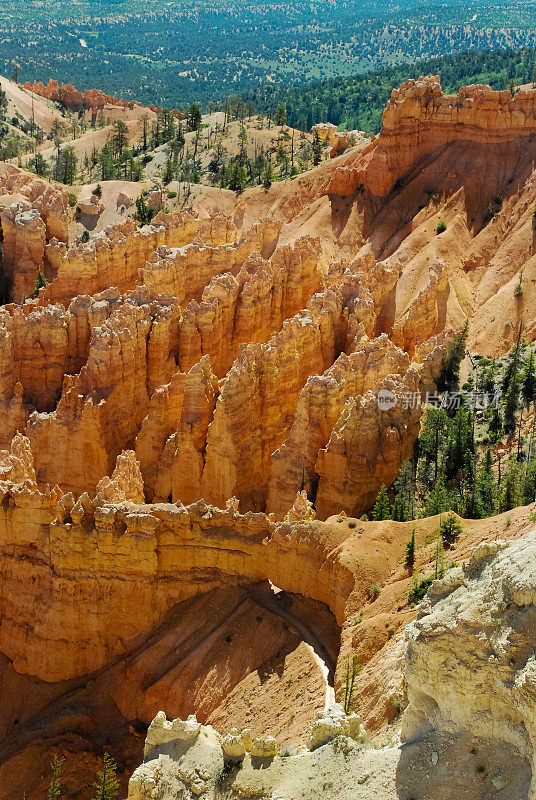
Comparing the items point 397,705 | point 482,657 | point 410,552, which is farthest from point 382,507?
point 482,657

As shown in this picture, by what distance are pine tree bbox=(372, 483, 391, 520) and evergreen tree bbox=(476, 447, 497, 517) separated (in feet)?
Answer: 10.1

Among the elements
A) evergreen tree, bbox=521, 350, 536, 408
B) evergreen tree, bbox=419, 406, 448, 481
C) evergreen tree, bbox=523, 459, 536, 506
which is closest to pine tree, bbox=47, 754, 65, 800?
evergreen tree, bbox=523, 459, 536, 506

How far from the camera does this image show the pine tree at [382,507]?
34.5 m

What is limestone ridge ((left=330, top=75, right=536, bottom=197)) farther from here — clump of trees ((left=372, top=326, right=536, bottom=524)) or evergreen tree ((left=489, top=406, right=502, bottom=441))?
evergreen tree ((left=489, top=406, right=502, bottom=441))

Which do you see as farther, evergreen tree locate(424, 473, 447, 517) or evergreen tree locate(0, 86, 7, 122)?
evergreen tree locate(0, 86, 7, 122)

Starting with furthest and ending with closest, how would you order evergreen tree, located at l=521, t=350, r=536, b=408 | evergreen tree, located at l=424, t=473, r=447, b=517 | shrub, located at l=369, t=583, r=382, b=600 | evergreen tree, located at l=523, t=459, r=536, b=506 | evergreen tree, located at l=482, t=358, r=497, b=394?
evergreen tree, located at l=482, t=358, r=497, b=394
evergreen tree, located at l=521, t=350, r=536, b=408
evergreen tree, located at l=424, t=473, r=447, b=517
evergreen tree, located at l=523, t=459, r=536, b=506
shrub, located at l=369, t=583, r=382, b=600

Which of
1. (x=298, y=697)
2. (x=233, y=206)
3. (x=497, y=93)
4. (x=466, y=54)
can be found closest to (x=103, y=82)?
(x=466, y=54)

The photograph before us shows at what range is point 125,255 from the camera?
59.8 m

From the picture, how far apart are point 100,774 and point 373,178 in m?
52.8

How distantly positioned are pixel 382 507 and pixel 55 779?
44.5 feet

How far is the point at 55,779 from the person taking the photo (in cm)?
2714

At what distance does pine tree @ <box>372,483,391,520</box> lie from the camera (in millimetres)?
34500

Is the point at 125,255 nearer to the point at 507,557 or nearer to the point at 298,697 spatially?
the point at 298,697

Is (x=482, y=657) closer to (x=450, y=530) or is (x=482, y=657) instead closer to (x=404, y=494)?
(x=450, y=530)
